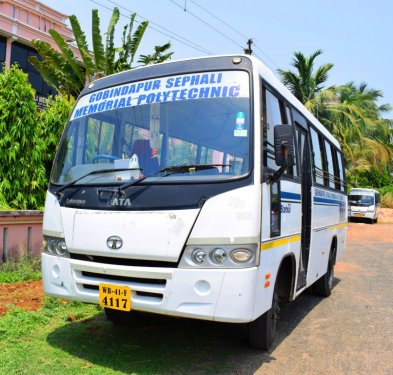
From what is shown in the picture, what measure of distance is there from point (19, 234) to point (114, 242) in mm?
4366

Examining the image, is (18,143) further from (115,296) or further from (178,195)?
(178,195)

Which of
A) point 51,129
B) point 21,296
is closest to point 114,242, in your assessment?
point 21,296

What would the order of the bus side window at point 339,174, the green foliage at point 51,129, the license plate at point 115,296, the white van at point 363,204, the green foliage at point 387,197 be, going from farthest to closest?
the green foliage at point 387,197
the white van at point 363,204
the green foliage at point 51,129
the bus side window at point 339,174
the license plate at point 115,296

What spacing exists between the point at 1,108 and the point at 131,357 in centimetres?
574

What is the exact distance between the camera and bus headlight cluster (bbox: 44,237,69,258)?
4.20 metres

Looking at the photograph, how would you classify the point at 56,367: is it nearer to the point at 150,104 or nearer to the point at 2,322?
the point at 2,322

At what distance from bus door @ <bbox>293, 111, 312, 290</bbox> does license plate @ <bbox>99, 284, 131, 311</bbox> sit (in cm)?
247

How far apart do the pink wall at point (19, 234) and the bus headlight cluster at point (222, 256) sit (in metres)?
4.70

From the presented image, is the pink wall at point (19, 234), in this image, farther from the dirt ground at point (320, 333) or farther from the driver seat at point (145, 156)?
the driver seat at point (145, 156)

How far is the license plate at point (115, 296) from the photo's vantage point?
3787 millimetres

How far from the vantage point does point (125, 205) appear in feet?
12.7

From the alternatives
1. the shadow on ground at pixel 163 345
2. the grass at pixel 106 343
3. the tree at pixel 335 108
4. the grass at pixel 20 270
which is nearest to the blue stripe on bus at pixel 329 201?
the shadow on ground at pixel 163 345

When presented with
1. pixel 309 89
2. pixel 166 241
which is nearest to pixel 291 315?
pixel 166 241

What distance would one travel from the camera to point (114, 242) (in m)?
3.87
